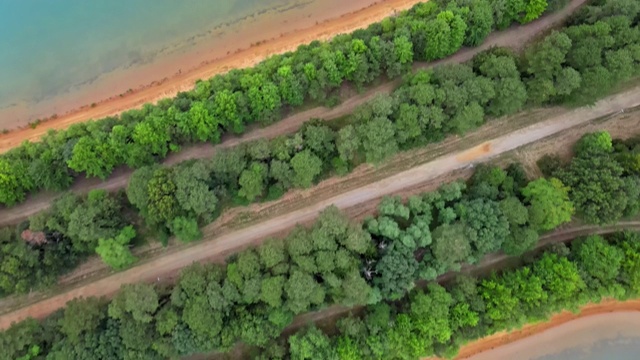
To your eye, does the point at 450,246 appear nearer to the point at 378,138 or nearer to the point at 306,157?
the point at 378,138

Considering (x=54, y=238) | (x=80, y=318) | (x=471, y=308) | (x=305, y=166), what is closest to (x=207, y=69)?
(x=305, y=166)

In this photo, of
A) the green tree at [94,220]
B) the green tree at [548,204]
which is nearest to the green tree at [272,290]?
the green tree at [94,220]

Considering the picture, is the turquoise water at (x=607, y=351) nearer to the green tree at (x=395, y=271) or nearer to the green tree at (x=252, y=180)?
the green tree at (x=395, y=271)

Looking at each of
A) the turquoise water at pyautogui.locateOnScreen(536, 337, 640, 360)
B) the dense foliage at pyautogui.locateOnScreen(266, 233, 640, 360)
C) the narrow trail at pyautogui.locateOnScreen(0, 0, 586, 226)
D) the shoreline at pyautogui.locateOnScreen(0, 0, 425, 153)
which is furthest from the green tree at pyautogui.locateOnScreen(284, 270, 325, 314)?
the turquoise water at pyautogui.locateOnScreen(536, 337, 640, 360)

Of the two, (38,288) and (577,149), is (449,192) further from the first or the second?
(38,288)

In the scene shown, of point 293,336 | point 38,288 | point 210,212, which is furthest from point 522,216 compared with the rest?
point 38,288

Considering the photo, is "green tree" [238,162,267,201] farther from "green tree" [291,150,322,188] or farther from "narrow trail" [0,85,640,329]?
"narrow trail" [0,85,640,329]
